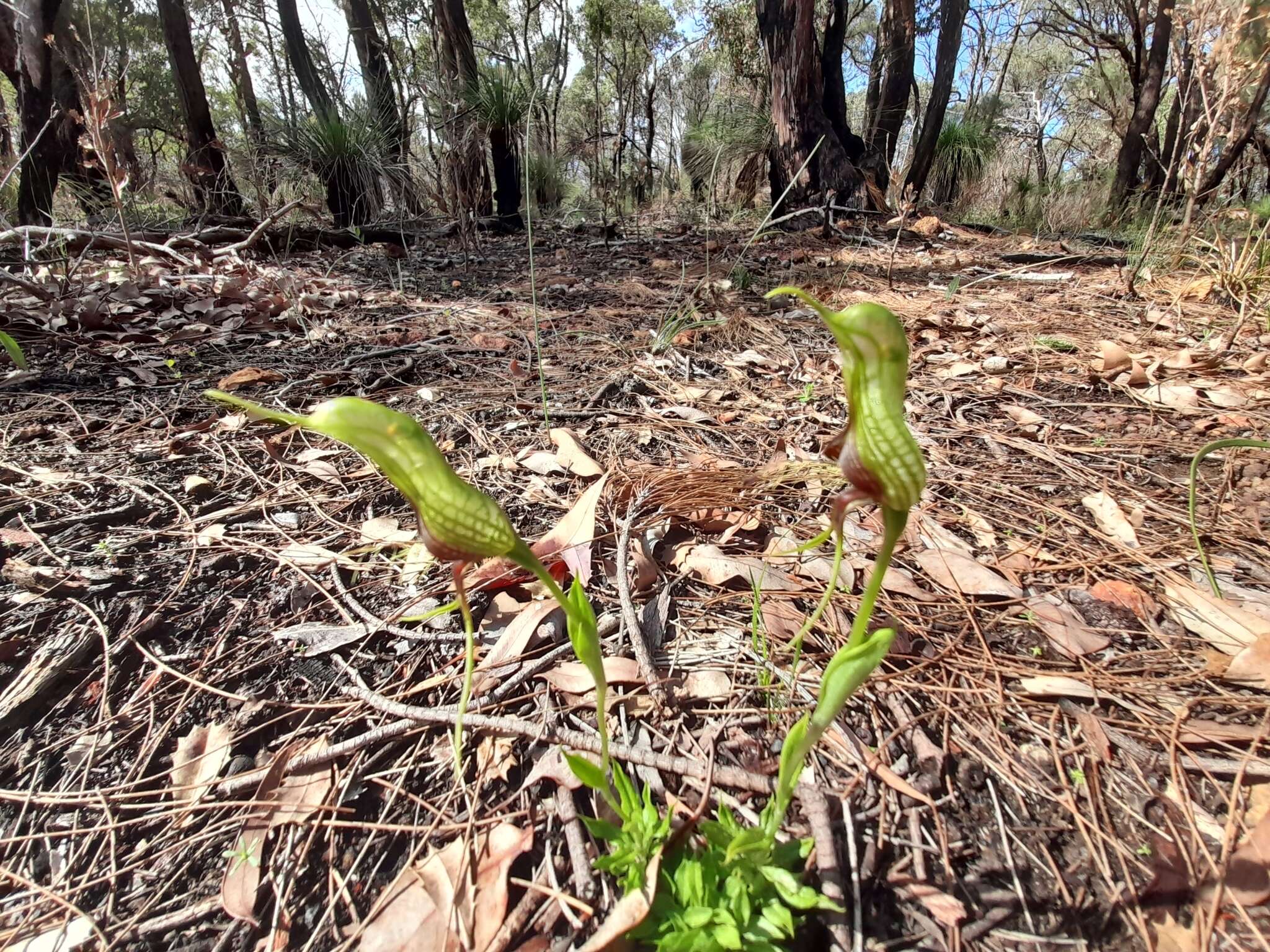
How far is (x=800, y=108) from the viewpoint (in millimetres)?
6047

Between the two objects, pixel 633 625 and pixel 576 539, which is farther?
pixel 576 539

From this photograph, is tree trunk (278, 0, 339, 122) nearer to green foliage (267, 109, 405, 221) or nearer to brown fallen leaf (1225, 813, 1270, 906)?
green foliage (267, 109, 405, 221)

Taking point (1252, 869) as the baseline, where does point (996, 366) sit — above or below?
above

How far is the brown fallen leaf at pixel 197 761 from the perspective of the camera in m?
0.89

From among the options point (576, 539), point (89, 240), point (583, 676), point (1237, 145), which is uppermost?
point (1237, 145)

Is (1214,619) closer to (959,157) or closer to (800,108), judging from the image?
(800,108)

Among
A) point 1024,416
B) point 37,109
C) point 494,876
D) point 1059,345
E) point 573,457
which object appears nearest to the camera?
point 494,876

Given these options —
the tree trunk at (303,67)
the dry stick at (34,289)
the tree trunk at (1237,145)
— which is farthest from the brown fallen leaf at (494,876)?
the tree trunk at (303,67)

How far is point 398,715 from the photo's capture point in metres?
0.99

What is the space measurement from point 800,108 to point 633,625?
642 cm

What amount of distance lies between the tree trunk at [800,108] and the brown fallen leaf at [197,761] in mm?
5964

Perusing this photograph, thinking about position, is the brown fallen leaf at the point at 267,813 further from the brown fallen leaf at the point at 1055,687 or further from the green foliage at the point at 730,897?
the brown fallen leaf at the point at 1055,687

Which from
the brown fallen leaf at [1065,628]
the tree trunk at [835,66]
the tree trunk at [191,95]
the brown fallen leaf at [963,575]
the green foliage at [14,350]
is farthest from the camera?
the tree trunk at [835,66]

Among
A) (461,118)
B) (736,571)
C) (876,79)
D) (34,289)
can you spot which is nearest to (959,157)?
(876,79)
